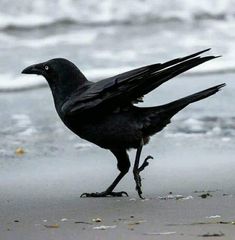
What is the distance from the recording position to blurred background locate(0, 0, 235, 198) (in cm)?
705

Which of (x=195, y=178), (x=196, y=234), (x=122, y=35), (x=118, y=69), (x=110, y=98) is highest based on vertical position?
(x=122, y=35)

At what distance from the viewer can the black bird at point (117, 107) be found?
6.07 m

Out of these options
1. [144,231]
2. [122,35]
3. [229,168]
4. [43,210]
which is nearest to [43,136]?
[229,168]

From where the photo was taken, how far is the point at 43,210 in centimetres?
577

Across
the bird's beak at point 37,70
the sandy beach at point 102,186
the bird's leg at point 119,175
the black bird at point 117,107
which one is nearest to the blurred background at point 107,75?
the sandy beach at point 102,186

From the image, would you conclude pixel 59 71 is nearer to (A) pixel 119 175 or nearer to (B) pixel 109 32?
(A) pixel 119 175

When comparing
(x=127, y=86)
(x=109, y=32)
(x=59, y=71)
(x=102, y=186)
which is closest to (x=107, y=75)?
(x=109, y=32)

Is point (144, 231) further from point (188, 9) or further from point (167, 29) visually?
point (188, 9)

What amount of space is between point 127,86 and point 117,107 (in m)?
0.21

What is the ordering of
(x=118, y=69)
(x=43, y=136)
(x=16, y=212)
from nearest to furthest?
(x=16, y=212) < (x=43, y=136) < (x=118, y=69)

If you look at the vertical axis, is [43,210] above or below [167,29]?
below

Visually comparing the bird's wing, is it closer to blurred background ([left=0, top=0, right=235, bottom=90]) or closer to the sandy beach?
the sandy beach

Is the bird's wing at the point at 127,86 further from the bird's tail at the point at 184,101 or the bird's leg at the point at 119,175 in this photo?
the bird's leg at the point at 119,175

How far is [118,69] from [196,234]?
7907 millimetres
